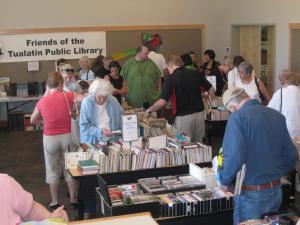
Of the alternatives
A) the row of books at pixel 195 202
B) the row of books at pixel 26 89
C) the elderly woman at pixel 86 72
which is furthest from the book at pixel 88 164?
the row of books at pixel 26 89

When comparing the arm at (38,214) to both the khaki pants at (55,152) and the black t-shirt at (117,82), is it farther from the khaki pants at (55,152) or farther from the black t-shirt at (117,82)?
the black t-shirt at (117,82)

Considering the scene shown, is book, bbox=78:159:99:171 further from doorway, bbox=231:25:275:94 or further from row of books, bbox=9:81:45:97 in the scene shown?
row of books, bbox=9:81:45:97

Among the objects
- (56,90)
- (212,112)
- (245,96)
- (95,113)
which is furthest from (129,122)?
(212,112)

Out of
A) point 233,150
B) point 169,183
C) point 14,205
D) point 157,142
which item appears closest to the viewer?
point 14,205

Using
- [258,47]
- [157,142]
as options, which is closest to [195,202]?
[157,142]

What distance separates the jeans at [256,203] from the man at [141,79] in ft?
14.4

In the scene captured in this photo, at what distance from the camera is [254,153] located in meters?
3.74

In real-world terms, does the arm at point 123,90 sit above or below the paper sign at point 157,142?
above

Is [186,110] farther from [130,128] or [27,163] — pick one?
[27,163]

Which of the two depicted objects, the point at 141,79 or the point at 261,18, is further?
the point at 261,18

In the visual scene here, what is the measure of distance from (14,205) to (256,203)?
1901mm

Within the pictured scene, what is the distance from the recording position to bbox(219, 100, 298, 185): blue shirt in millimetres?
3666

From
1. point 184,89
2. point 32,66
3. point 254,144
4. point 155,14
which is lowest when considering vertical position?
point 254,144

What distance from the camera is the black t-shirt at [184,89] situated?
638cm
